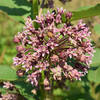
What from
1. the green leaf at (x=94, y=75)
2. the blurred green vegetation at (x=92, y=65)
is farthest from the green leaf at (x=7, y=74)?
the green leaf at (x=94, y=75)

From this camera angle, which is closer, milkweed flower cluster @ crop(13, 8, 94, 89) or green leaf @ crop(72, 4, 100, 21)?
green leaf @ crop(72, 4, 100, 21)

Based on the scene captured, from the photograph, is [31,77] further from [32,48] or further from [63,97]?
[63,97]

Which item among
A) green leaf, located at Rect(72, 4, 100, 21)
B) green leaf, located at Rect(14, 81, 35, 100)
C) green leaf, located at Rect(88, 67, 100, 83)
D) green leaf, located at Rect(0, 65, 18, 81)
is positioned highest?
green leaf, located at Rect(72, 4, 100, 21)

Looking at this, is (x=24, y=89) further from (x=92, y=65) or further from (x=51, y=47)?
(x=92, y=65)

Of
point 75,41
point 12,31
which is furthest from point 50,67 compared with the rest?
point 12,31

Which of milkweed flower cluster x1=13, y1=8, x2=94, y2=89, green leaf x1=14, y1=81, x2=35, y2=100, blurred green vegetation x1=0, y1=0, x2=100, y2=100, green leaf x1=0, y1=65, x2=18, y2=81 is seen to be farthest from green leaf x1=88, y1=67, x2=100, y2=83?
green leaf x1=0, y1=65, x2=18, y2=81

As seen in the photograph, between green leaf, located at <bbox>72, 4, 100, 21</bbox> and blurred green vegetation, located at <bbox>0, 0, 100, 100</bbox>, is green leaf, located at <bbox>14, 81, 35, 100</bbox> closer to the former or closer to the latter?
blurred green vegetation, located at <bbox>0, 0, 100, 100</bbox>

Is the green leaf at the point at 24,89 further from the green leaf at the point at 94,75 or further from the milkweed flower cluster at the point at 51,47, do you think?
the green leaf at the point at 94,75

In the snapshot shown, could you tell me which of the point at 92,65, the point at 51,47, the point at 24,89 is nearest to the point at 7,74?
the point at 24,89

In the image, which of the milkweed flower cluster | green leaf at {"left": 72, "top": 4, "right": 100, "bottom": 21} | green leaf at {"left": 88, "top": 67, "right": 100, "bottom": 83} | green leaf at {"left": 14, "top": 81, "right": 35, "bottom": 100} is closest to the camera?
green leaf at {"left": 72, "top": 4, "right": 100, "bottom": 21}
